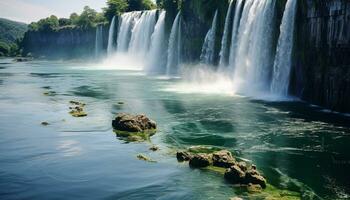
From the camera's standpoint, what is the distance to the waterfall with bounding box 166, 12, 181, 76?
73250mm

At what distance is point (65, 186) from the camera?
695 inches

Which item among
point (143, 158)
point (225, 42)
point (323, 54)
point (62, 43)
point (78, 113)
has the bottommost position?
point (143, 158)

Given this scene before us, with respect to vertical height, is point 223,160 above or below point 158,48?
below

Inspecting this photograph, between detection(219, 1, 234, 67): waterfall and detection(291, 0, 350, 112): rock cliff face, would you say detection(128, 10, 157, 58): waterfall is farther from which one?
detection(291, 0, 350, 112): rock cliff face

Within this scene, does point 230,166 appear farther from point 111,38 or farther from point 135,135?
point 111,38

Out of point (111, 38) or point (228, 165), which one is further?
point (111, 38)

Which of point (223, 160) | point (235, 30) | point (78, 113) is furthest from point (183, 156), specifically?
point (235, 30)

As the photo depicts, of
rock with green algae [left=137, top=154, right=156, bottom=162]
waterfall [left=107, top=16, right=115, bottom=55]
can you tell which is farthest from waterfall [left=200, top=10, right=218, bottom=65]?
waterfall [left=107, top=16, right=115, bottom=55]

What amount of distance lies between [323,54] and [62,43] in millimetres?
132313

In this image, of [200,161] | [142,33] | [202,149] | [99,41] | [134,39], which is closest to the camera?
[200,161]

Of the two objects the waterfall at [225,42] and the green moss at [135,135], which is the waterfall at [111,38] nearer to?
the waterfall at [225,42]

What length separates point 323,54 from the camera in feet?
114

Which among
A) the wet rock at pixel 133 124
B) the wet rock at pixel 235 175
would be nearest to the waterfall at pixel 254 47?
the wet rock at pixel 133 124

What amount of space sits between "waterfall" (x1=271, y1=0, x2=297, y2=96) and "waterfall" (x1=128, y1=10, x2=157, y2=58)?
46.2 m
